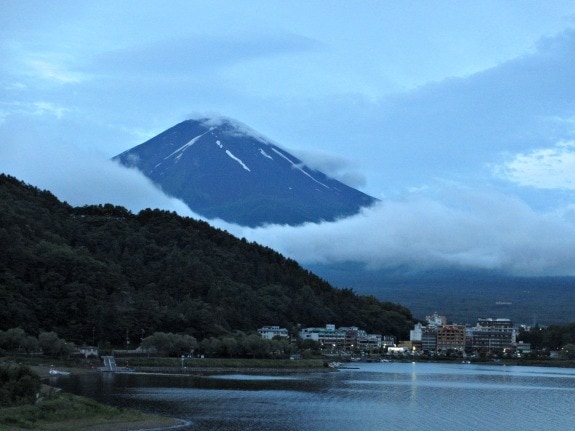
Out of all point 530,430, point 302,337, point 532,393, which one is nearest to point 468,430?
point 530,430

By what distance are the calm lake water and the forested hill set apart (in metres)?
18.6

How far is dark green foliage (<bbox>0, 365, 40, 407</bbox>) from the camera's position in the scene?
98.7 ft

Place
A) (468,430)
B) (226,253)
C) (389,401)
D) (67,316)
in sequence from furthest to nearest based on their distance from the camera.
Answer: (226,253), (67,316), (389,401), (468,430)

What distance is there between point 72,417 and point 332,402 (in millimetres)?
16395

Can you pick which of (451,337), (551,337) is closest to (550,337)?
(551,337)

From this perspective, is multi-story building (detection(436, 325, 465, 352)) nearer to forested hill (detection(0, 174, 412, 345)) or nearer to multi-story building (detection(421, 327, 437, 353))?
multi-story building (detection(421, 327, 437, 353))

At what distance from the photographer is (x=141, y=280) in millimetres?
98312

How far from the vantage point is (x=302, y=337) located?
107188 millimetres

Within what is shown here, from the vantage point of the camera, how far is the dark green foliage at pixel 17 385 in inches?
1185

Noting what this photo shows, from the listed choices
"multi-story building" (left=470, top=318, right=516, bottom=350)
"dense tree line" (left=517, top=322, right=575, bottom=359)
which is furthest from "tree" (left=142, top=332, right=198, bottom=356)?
"multi-story building" (left=470, top=318, right=516, bottom=350)

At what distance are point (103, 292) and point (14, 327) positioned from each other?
13.1 metres

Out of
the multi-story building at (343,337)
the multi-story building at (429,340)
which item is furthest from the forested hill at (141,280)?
the multi-story building at (429,340)

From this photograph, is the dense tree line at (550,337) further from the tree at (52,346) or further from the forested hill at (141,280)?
the tree at (52,346)

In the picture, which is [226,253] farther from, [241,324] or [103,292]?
[103,292]
